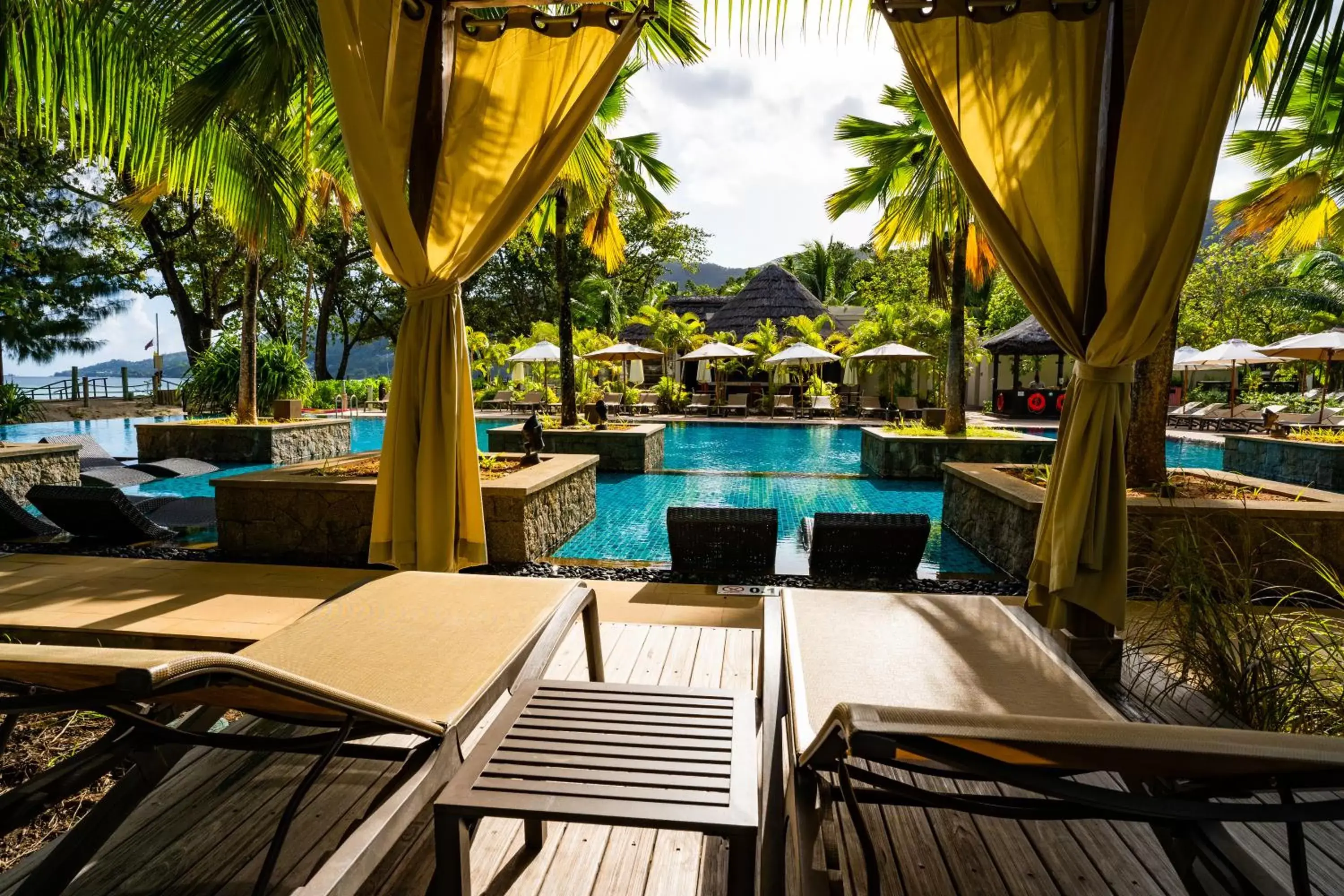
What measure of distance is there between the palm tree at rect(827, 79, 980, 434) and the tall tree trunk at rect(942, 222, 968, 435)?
13 millimetres

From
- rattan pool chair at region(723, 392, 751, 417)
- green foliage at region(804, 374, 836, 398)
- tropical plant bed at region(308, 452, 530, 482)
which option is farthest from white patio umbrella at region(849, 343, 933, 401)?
tropical plant bed at region(308, 452, 530, 482)

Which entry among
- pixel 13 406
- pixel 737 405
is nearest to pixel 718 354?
pixel 737 405

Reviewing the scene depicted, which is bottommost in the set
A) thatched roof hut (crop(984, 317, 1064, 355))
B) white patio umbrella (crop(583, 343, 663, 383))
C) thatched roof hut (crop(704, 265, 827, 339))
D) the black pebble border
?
the black pebble border

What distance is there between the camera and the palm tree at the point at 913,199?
356 inches

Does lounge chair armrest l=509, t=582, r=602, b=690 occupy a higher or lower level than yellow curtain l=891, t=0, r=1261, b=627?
lower

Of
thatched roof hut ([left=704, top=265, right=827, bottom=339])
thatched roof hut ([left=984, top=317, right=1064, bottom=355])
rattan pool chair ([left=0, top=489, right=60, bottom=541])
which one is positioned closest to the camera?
rattan pool chair ([left=0, top=489, right=60, bottom=541])

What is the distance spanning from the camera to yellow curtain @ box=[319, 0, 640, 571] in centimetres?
290

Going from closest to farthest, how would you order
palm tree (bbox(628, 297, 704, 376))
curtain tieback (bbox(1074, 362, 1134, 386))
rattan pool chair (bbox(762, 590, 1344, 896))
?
rattan pool chair (bbox(762, 590, 1344, 896)) → curtain tieback (bbox(1074, 362, 1134, 386)) → palm tree (bbox(628, 297, 704, 376))

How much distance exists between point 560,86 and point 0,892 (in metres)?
3.26

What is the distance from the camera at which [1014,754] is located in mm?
1238

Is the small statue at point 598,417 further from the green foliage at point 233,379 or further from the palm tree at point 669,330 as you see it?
the palm tree at point 669,330

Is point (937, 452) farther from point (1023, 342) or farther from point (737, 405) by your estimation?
point (1023, 342)

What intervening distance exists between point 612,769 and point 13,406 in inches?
657

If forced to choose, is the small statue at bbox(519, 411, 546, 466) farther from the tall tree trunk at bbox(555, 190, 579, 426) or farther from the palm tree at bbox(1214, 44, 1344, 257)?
the palm tree at bbox(1214, 44, 1344, 257)
